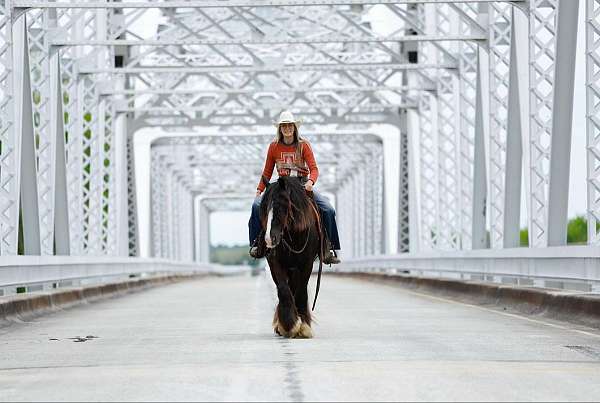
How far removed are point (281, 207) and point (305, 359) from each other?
2.42m

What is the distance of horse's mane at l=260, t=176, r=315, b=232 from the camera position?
10961 mm

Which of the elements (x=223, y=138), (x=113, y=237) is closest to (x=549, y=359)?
(x=113, y=237)

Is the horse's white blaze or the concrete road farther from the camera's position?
the horse's white blaze

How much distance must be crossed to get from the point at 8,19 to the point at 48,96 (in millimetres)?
4605

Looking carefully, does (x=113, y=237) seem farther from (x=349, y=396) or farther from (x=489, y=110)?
(x=349, y=396)

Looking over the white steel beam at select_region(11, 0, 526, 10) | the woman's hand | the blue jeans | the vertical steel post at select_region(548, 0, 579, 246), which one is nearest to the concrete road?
the blue jeans

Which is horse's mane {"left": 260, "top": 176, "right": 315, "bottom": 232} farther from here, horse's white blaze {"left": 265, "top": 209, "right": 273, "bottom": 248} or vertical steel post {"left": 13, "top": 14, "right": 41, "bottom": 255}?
vertical steel post {"left": 13, "top": 14, "right": 41, "bottom": 255}

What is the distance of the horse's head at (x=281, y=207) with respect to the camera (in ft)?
35.7

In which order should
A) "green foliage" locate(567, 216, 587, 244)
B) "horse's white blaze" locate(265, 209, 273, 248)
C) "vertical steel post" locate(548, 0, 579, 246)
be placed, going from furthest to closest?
1. "green foliage" locate(567, 216, 587, 244)
2. "vertical steel post" locate(548, 0, 579, 246)
3. "horse's white blaze" locate(265, 209, 273, 248)

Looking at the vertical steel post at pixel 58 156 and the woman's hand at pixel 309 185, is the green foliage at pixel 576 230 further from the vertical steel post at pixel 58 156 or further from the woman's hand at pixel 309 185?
the woman's hand at pixel 309 185

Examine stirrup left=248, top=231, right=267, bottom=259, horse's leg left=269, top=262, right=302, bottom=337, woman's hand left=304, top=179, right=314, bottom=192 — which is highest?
woman's hand left=304, top=179, right=314, bottom=192

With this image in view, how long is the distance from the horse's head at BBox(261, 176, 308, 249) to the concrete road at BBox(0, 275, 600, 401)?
900 millimetres

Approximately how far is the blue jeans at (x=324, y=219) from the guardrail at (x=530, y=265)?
276 centimetres

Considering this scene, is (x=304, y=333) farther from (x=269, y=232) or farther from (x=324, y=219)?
(x=324, y=219)
